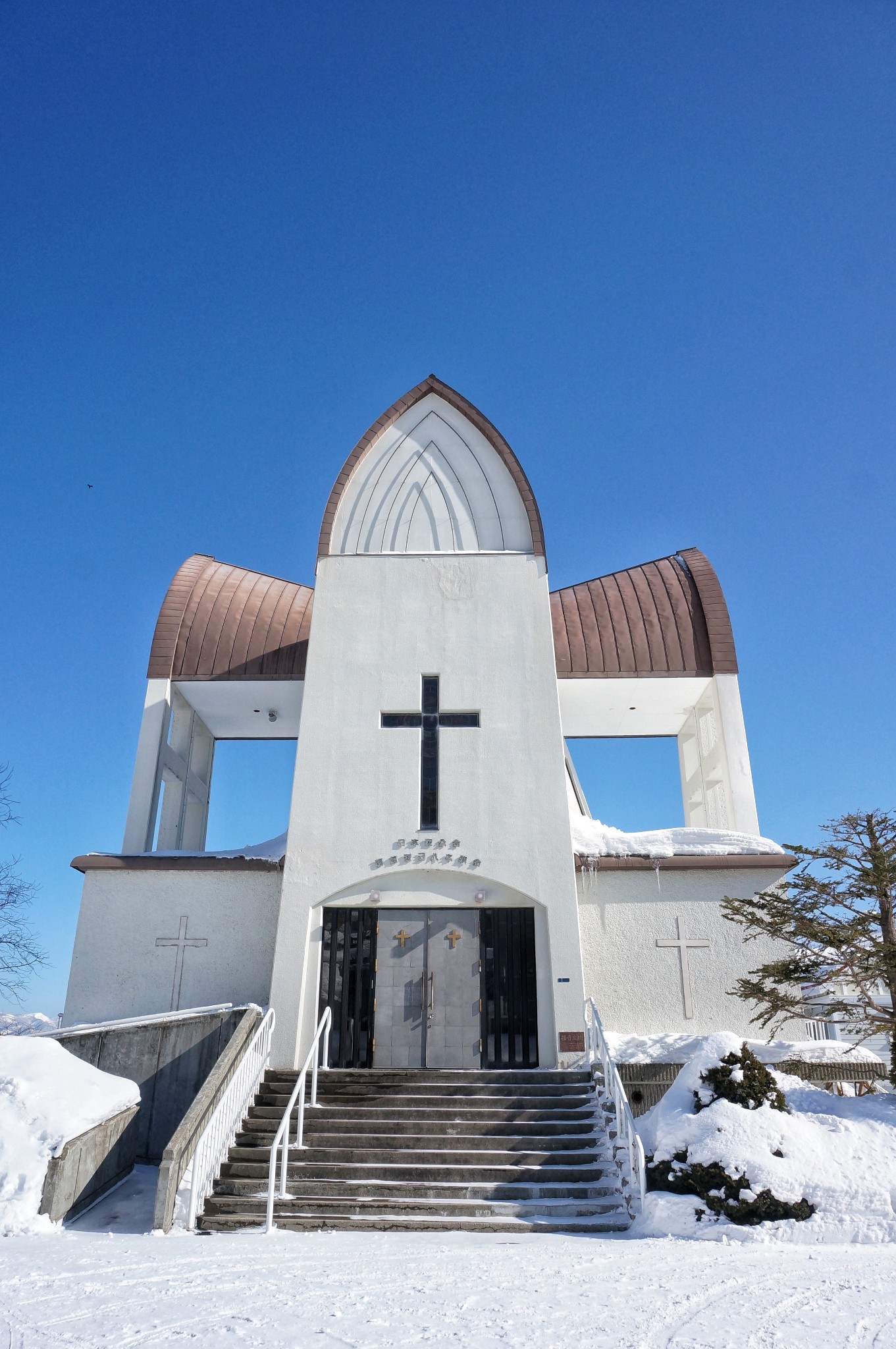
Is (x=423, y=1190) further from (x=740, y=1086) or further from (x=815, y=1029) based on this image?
(x=815, y=1029)

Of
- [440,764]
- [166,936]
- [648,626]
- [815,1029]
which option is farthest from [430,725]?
[815,1029]

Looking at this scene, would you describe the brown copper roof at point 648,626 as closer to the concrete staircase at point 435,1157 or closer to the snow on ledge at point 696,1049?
the snow on ledge at point 696,1049

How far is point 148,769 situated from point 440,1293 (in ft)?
39.8

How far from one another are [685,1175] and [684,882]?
623 centimetres

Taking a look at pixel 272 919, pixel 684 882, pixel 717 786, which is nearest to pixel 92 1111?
pixel 272 919

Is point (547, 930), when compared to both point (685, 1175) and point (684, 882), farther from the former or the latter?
point (685, 1175)

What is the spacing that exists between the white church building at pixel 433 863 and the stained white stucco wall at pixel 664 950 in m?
0.03

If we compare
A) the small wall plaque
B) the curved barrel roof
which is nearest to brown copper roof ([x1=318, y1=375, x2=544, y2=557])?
the curved barrel roof

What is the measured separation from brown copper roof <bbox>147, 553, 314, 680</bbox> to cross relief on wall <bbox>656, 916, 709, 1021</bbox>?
7.85m

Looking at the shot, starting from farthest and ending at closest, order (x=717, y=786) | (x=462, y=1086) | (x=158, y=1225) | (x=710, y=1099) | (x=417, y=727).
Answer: (x=717, y=786)
(x=417, y=727)
(x=462, y=1086)
(x=710, y=1099)
(x=158, y=1225)

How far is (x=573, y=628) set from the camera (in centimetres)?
1823

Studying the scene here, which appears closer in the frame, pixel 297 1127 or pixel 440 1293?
pixel 440 1293

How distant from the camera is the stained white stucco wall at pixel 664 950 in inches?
512

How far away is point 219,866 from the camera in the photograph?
45.4ft
